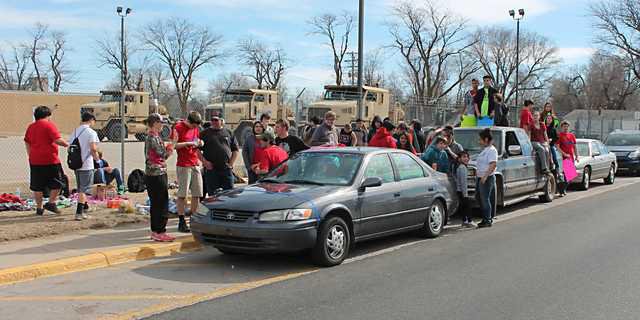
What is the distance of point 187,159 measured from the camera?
361 inches

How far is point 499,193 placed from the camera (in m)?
11.5

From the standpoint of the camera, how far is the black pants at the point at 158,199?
27.6 ft

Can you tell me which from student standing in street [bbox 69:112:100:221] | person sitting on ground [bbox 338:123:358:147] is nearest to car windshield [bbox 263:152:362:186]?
student standing in street [bbox 69:112:100:221]

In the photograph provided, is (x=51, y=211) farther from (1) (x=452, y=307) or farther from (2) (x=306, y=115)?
(2) (x=306, y=115)

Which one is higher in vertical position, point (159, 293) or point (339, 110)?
point (339, 110)

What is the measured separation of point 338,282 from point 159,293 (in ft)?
6.05

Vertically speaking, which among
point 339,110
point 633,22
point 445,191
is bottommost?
point 445,191

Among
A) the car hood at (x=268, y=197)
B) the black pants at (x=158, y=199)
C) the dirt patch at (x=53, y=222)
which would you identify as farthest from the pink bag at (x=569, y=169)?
the black pants at (x=158, y=199)

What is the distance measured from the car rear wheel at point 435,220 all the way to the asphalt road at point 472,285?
16cm

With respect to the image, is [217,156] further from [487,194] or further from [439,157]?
[487,194]

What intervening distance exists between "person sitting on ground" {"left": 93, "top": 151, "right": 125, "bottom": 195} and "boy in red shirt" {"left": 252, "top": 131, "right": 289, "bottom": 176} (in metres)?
3.07

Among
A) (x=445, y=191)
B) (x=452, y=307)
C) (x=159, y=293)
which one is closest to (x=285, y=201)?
(x=159, y=293)

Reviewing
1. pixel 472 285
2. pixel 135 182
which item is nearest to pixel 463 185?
pixel 472 285

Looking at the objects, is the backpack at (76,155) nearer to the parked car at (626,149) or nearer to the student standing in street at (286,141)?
the student standing in street at (286,141)
